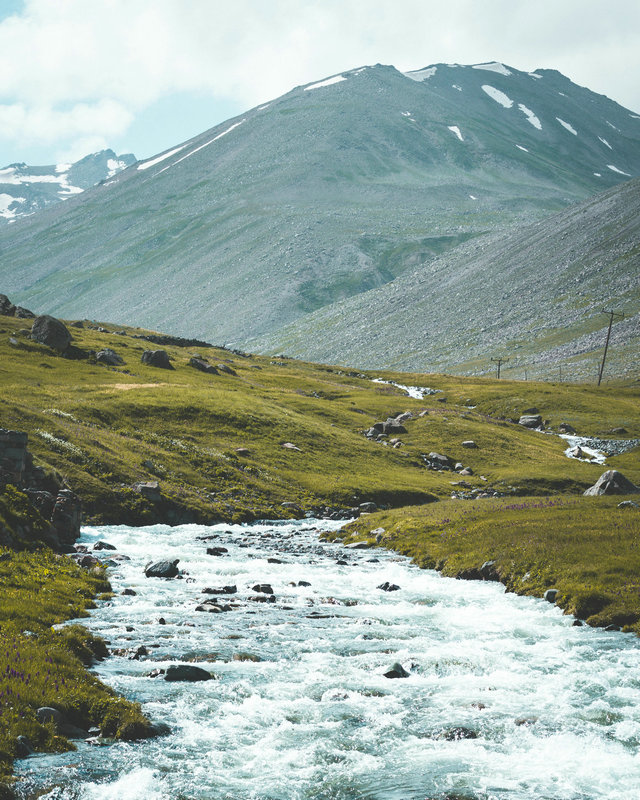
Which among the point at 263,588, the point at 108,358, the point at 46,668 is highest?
the point at 108,358

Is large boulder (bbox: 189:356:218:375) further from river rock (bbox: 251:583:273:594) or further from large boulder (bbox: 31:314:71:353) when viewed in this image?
river rock (bbox: 251:583:273:594)

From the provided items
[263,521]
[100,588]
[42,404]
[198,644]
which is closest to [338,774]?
[198,644]

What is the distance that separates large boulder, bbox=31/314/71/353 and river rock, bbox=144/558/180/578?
3155 inches

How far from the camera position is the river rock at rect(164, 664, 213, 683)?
2133 cm

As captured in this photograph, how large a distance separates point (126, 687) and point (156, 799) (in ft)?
20.0

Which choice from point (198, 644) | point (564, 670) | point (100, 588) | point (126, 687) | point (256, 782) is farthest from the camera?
point (100, 588)

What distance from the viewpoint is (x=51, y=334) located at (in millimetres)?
108188

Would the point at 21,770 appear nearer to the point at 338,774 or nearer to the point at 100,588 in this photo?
the point at 338,774

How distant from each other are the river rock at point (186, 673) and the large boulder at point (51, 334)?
313ft

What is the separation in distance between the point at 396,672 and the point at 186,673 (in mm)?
6895

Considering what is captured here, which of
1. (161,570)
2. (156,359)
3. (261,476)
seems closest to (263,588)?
(161,570)

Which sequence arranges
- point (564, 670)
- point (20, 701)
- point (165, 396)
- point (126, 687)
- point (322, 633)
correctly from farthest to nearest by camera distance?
point (165, 396)
point (322, 633)
point (564, 670)
point (126, 687)
point (20, 701)

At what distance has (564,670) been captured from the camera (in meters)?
23.1

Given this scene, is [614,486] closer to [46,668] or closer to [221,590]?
[221,590]
